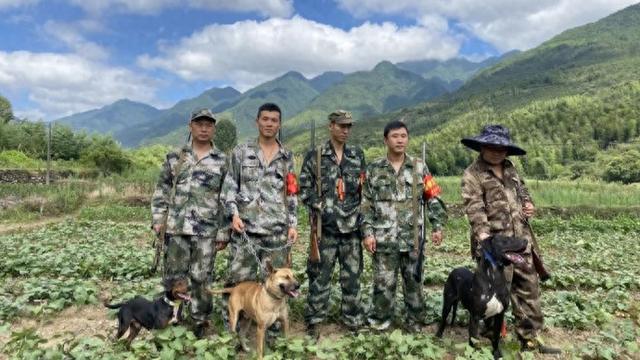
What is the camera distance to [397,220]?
20.0 ft

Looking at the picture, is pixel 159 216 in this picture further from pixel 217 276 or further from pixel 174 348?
pixel 217 276

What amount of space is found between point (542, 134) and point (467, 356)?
60786 millimetres

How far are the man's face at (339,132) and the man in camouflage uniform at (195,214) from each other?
4.68 ft

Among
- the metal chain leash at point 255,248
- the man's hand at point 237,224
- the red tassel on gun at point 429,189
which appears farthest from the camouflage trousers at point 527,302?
the man's hand at point 237,224

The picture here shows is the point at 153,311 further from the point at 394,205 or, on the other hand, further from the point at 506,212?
the point at 506,212

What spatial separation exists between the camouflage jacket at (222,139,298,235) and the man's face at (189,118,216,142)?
15.9 inches

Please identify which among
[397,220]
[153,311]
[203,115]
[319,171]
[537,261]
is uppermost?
[203,115]

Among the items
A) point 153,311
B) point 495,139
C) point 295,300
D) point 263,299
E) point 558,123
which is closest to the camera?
point 263,299

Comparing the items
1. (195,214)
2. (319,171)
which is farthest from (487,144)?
(195,214)

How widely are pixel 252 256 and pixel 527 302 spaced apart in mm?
3202

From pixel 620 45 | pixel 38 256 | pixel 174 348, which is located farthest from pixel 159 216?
pixel 620 45

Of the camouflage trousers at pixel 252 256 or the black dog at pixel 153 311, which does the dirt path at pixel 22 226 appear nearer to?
the black dog at pixel 153 311

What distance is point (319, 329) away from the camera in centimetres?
639

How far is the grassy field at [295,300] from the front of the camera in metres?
5.14
